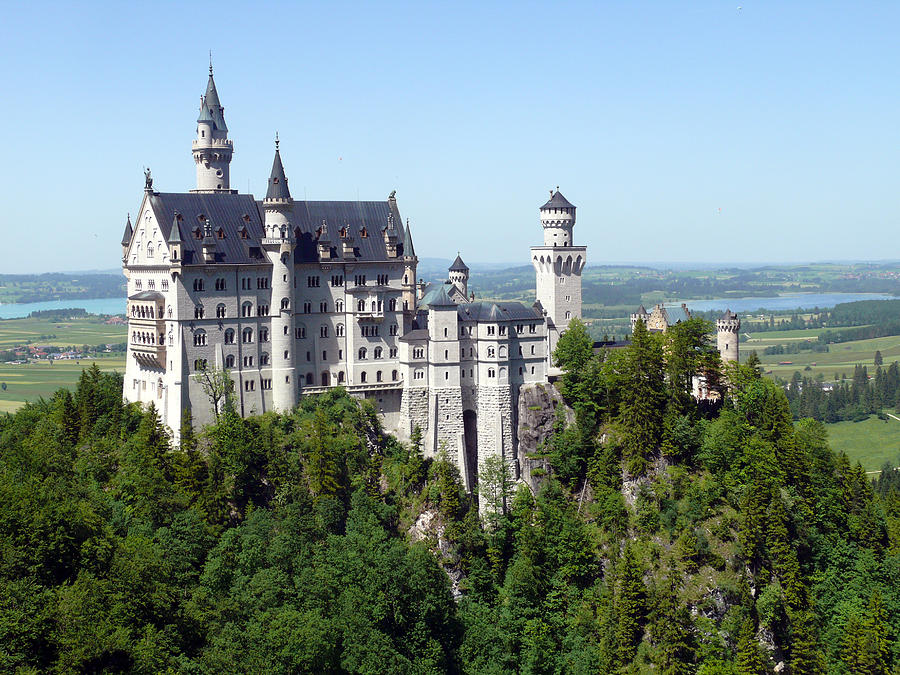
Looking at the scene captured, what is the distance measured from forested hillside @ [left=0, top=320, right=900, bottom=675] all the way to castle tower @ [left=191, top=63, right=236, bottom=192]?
874 inches

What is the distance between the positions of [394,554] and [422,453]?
46.2ft

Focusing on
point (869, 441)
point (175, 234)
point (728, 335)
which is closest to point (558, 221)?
point (728, 335)

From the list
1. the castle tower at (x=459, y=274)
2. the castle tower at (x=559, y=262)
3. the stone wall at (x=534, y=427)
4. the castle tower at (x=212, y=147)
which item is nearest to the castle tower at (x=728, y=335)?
the castle tower at (x=559, y=262)

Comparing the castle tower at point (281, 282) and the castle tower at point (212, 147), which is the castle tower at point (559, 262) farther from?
the castle tower at point (212, 147)

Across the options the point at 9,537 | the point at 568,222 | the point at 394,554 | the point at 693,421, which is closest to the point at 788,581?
the point at 693,421

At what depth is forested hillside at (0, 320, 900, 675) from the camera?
6906cm

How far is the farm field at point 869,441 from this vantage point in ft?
536

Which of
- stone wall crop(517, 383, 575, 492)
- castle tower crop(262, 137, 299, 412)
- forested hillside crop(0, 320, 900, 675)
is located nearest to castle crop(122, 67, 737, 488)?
castle tower crop(262, 137, 299, 412)

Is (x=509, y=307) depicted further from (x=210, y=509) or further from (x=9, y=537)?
(x=9, y=537)

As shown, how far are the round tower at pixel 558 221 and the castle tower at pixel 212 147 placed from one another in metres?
32.2

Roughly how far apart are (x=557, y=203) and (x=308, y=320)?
90.5 ft

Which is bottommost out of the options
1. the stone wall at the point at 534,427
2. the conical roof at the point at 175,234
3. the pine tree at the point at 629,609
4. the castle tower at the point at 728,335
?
the pine tree at the point at 629,609

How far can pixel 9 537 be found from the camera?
65.6 m

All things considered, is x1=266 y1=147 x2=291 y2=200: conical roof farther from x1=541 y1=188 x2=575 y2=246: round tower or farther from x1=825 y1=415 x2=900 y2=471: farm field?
x1=825 y1=415 x2=900 y2=471: farm field
